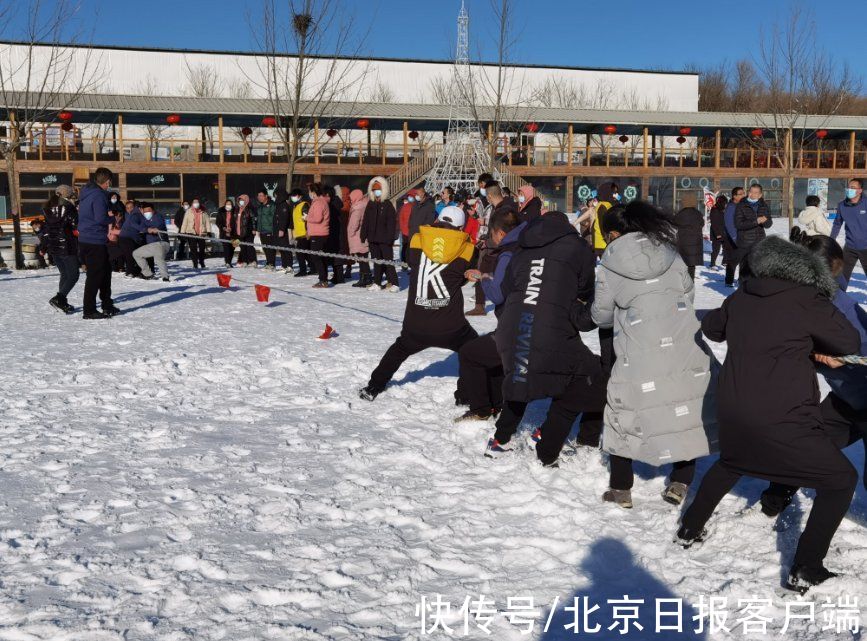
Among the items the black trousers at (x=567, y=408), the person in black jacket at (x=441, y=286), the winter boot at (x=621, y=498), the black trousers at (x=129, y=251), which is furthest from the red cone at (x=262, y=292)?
the winter boot at (x=621, y=498)

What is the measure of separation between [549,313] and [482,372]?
1.29 m

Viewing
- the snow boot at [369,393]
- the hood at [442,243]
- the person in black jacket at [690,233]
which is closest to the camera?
the hood at [442,243]

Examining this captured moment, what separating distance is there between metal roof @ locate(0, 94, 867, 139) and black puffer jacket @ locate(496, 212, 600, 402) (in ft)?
82.0

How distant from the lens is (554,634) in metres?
3.13

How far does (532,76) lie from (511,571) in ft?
165

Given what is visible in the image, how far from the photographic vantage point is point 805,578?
3.40 metres

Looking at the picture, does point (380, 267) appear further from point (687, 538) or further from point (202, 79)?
point (202, 79)

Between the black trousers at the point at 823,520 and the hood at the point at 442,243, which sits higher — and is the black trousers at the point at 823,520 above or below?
below

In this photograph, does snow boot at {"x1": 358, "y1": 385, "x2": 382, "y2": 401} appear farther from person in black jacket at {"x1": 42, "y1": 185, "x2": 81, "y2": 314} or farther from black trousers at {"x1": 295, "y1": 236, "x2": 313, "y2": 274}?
black trousers at {"x1": 295, "y1": 236, "x2": 313, "y2": 274}

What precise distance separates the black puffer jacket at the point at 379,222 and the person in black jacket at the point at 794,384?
9.36m

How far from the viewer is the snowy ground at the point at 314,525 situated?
322 centimetres

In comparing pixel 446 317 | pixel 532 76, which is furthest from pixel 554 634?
pixel 532 76

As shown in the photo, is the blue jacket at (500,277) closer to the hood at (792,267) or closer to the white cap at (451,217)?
the white cap at (451,217)

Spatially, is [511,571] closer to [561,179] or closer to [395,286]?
[395,286]
